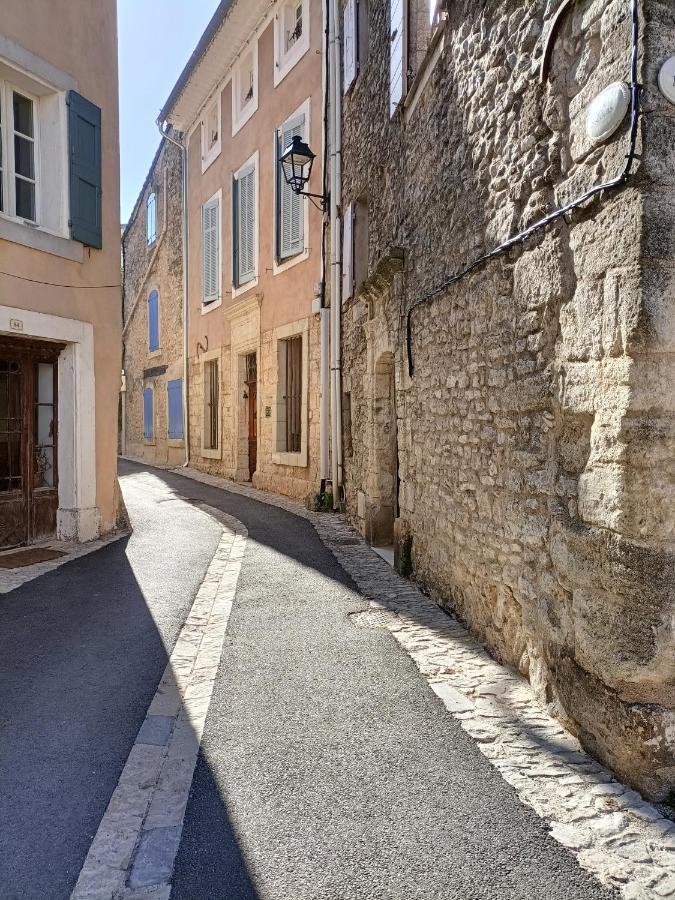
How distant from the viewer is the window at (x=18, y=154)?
21.5 feet

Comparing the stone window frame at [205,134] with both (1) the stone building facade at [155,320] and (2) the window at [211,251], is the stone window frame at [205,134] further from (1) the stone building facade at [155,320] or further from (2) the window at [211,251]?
(1) the stone building facade at [155,320]

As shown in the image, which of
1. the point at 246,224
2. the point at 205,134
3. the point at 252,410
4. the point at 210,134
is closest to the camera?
the point at 246,224

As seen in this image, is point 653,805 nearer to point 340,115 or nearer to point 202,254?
point 340,115

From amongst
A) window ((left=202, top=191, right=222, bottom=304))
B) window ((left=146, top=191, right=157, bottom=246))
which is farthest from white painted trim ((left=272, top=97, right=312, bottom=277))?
window ((left=146, top=191, right=157, bottom=246))

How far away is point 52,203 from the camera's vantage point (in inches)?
275

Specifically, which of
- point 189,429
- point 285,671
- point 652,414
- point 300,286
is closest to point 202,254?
point 189,429

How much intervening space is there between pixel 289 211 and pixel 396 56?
17.4 ft

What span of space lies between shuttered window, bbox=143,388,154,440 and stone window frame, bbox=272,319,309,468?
8.93 m

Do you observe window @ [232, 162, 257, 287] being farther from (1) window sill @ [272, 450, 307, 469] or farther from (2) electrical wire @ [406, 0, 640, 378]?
(2) electrical wire @ [406, 0, 640, 378]

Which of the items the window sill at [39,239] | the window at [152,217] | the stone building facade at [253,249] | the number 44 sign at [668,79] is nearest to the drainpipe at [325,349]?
the stone building facade at [253,249]

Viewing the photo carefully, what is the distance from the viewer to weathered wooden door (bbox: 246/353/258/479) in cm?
1363

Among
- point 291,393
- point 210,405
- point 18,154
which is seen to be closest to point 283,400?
point 291,393

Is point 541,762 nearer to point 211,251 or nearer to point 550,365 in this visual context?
point 550,365

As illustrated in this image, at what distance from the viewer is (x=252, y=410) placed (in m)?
13.8
